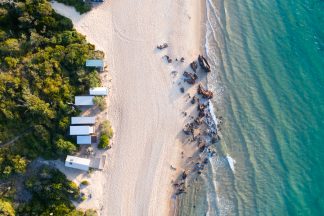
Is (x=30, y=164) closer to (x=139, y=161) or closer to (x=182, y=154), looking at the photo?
(x=139, y=161)

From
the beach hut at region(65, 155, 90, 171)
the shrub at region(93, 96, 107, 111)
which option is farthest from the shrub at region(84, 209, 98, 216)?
the shrub at region(93, 96, 107, 111)

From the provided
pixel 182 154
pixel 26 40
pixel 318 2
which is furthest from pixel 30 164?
pixel 318 2

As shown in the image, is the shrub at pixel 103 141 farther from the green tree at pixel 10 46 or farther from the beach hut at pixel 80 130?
the green tree at pixel 10 46

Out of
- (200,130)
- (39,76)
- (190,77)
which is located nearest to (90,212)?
(200,130)

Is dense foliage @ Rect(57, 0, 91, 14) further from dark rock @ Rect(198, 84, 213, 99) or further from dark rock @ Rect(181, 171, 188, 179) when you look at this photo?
dark rock @ Rect(181, 171, 188, 179)

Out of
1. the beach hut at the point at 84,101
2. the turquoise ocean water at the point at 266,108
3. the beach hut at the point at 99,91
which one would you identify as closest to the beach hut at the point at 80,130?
the beach hut at the point at 84,101

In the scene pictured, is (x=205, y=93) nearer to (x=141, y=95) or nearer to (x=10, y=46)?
(x=141, y=95)
